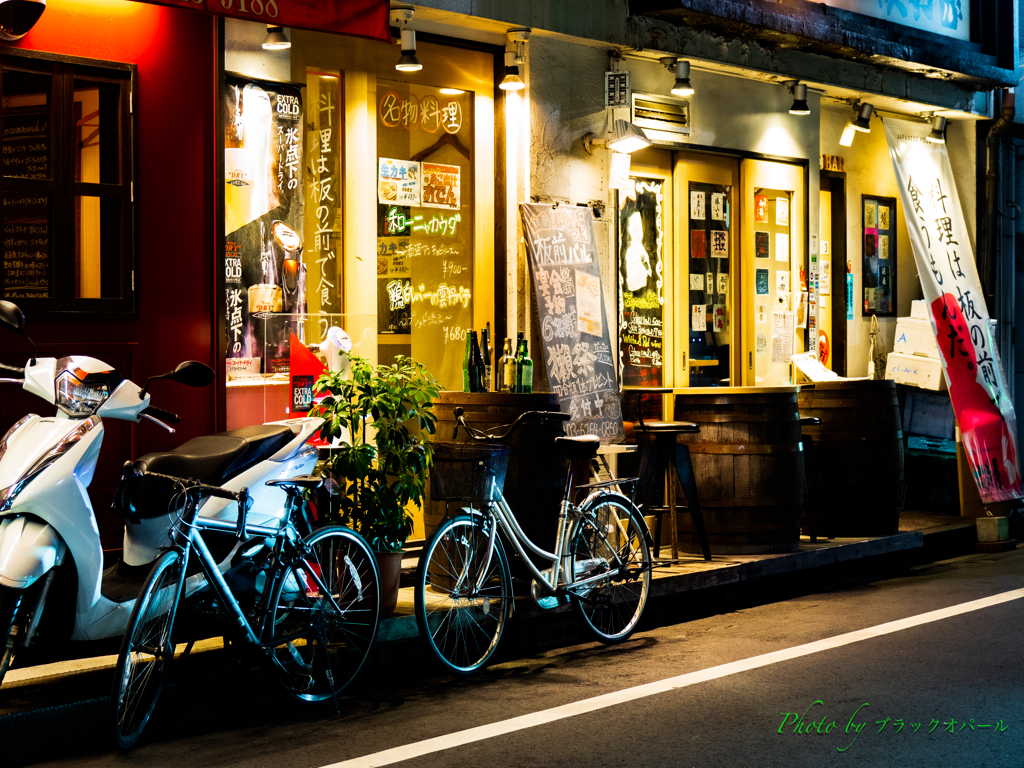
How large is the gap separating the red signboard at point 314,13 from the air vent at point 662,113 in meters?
2.80

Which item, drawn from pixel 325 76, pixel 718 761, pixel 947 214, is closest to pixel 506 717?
pixel 718 761

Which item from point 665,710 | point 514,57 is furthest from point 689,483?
point 514,57

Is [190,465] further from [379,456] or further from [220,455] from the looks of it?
[379,456]

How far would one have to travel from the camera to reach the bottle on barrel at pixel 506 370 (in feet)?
27.6

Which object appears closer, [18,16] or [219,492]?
[219,492]

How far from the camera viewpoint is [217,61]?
696 centimetres

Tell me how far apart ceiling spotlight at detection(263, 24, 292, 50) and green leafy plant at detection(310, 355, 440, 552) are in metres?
2.18

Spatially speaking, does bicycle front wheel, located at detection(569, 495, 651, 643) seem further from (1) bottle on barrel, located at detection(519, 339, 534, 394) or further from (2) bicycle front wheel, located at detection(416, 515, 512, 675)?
(1) bottle on barrel, located at detection(519, 339, 534, 394)

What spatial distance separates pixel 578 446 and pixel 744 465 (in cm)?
207

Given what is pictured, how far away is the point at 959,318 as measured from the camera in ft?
36.5

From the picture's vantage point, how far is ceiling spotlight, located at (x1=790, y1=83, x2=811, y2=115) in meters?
10.8

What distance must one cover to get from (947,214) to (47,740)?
989 centimetres

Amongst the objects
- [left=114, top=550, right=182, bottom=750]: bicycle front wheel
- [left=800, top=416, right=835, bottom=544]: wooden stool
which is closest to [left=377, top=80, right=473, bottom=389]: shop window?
[left=800, top=416, right=835, bottom=544]: wooden stool

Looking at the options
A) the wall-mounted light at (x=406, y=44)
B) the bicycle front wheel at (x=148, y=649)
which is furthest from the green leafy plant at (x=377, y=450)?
the wall-mounted light at (x=406, y=44)
